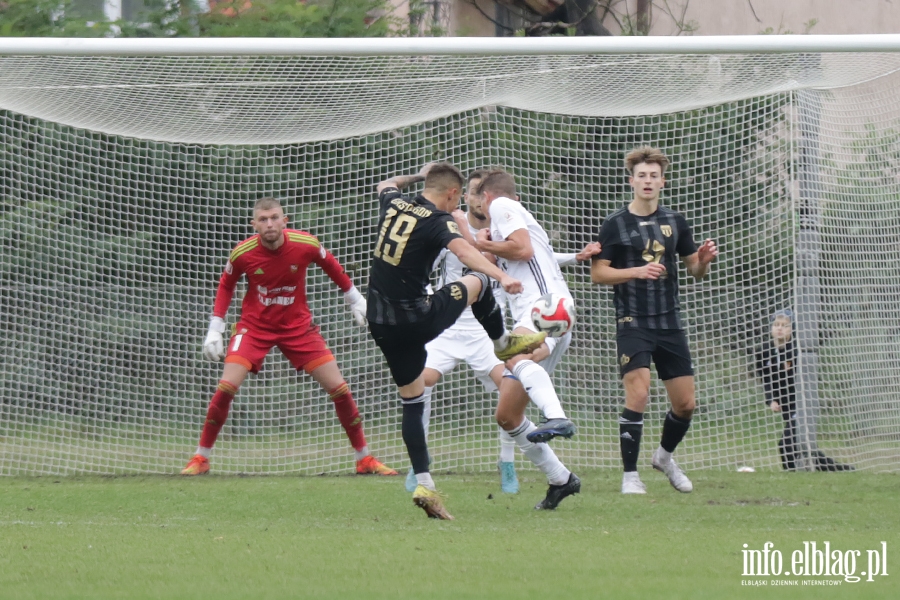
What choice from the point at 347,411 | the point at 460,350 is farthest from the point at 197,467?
the point at 460,350

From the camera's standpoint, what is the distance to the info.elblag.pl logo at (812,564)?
4.41 meters

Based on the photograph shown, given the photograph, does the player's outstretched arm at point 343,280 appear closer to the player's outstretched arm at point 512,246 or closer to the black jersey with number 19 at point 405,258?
the player's outstretched arm at point 512,246

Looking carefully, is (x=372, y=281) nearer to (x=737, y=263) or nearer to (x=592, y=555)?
(x=592, y=555)

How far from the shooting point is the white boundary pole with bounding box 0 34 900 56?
757 cm

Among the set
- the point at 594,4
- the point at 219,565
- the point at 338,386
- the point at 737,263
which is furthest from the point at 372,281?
the point at 594,4

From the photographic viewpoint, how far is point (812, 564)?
4.68 meters

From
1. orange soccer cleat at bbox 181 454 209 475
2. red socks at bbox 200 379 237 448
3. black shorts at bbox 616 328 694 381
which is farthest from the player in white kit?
orange soccer cleat at bbox 181 454 209 475

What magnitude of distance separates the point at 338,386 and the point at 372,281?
257 cm

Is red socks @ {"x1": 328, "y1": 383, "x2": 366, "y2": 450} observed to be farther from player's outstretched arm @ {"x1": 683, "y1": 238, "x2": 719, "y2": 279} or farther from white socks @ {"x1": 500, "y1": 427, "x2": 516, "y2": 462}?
player's outstretched arm @ {"x1": 683, "y1": 238, "x2": 719, "y2": 279}

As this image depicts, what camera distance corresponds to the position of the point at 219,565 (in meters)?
4.67

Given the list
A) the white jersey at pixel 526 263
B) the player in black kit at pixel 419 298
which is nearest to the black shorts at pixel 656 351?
the white jersey at pixel 526 263

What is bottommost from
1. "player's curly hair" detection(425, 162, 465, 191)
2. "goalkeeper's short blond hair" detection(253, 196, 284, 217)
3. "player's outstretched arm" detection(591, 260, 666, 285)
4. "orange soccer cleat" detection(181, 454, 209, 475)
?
"orange soccer cleat" detection(181, 454, 209, 475)

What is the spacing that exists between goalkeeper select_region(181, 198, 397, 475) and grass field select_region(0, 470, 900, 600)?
640 millimetres

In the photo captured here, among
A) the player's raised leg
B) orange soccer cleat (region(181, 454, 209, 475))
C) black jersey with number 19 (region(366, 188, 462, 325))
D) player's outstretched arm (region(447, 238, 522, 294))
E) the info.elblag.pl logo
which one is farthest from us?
orange soccer cleat (region(181, 454, 209, 475))
